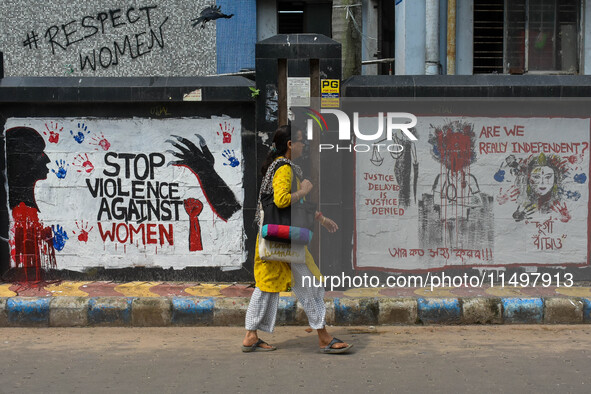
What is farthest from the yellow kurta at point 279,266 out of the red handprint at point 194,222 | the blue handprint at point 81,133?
the blue handprint at point 81,133

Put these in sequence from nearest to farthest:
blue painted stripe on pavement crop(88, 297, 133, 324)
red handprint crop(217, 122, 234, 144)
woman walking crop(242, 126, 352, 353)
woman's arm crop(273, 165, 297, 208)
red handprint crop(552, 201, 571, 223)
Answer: woman's arm crop(273, 165, 297, 208) → woman walking crop(242, 126, 352, 353) → blue painted stripe on pavement crop(88, 297, 133, 324) → red handprint crop(217, 122, 234, 144) → red handprint crop(552, 201, 571, 223)

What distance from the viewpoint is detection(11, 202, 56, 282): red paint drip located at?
7.37 meters

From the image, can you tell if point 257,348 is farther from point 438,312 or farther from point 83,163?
point 83,163

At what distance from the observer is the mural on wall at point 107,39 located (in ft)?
43.7

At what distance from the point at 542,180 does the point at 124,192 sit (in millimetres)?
4071

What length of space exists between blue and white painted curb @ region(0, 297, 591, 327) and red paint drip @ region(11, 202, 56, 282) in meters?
Result: 0.95

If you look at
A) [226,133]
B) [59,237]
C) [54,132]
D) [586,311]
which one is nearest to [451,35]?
[226,133]

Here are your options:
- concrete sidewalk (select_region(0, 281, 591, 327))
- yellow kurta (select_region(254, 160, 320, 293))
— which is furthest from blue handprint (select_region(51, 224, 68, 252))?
yellow kurta (select_region(254, 160, 320, 293))

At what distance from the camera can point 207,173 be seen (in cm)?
729

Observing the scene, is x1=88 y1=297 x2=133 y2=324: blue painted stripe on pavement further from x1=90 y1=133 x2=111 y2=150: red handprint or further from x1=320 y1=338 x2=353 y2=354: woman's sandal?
x1=320 y1=338 x2=353 y2=354: woman's sandal

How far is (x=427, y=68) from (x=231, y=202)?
232 inches

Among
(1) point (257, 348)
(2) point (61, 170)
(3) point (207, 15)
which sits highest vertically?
(3) point (207, 15)

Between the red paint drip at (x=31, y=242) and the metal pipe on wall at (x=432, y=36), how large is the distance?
274 inches

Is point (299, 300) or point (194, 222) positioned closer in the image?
point (299, 300)
